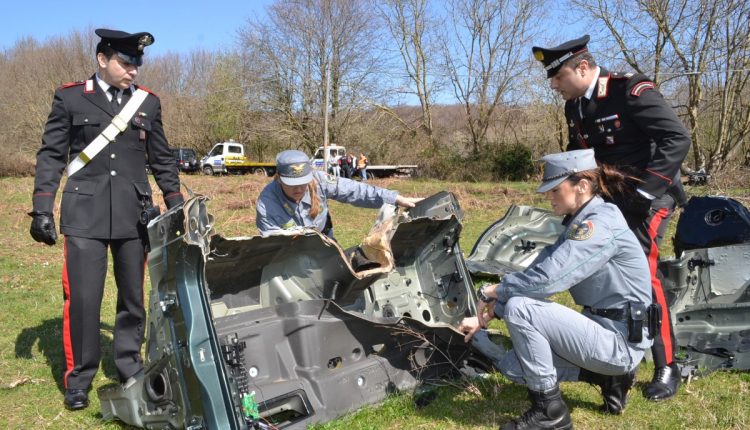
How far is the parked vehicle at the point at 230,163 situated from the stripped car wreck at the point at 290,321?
100 feet

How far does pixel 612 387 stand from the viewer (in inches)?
129

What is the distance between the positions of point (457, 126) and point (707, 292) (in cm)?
3165

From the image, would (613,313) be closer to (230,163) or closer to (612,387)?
(612,387)

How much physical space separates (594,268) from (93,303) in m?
2.87

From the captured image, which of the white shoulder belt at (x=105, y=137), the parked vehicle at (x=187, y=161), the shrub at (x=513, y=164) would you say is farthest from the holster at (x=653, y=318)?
the parked vehicle at (x=187, y=161)

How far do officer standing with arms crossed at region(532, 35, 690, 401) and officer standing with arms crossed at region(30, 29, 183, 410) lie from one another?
2615 millimetres

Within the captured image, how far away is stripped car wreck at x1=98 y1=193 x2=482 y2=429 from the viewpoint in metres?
2.70

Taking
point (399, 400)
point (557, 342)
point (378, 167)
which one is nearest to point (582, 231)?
point (557, 342)

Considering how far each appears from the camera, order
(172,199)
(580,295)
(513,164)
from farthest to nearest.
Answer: (513,164)
(172,199)
(580,295)

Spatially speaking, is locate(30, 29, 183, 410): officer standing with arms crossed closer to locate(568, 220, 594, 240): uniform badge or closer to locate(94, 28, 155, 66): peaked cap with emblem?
locate(94, 28, 155, 66): peaked cap with emblem

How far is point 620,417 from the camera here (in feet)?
10.8

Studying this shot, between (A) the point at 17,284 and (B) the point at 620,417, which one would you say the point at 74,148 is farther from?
(A) the point at 17,284

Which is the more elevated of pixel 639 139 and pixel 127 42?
pixel 127 42

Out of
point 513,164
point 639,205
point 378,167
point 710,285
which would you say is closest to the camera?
point 639,205
